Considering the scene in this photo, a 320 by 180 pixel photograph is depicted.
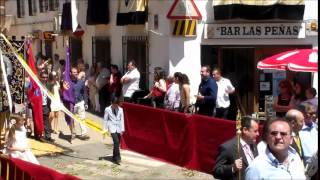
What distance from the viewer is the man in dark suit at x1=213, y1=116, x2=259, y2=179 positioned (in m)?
5.73

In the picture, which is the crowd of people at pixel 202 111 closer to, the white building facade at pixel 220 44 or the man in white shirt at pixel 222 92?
the man in white shirt at pixel 222 92

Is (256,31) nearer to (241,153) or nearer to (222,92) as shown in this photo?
(222,92)

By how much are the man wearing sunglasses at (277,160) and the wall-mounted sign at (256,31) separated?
9813 mm

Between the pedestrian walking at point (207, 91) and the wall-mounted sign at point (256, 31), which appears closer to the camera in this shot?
the pedestrian walking at point (207, 91)

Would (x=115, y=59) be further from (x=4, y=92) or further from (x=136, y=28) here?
(x=4, y=92)

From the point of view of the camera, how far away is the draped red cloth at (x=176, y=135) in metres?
10.3

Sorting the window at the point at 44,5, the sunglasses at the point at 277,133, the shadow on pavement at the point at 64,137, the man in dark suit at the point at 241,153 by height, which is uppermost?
the window at the point at 44,5

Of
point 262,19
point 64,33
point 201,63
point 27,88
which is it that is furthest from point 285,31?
point 64,33

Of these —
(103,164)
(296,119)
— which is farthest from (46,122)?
(296,119)

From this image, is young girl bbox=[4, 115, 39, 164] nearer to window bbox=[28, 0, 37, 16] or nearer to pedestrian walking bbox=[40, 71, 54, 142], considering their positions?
pedestrian walking bbox=[40, 71, 54, 142]

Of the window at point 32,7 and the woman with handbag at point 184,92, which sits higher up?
the window at point 32,7

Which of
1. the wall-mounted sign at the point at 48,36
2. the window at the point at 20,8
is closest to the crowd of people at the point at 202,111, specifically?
the wall-mounted sign at the point at 48,36

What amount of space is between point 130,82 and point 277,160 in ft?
38.6

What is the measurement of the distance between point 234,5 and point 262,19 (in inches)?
30.6
